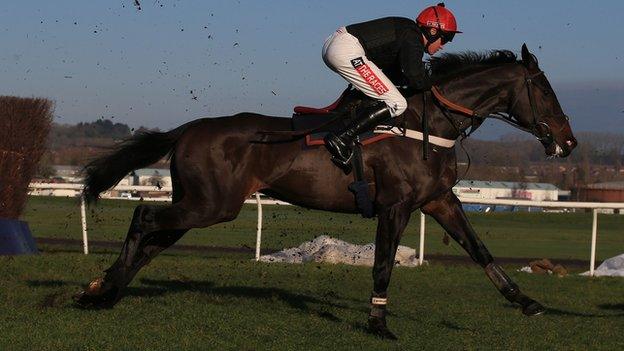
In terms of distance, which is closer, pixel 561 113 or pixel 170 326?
pixel 170 326

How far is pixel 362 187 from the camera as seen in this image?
7367 mm

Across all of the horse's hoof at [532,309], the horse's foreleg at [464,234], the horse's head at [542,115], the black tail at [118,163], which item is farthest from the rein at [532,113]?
the black tail at [118,163]

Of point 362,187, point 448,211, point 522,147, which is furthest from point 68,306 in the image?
point 522,147

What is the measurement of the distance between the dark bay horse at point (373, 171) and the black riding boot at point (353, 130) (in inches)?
5.4

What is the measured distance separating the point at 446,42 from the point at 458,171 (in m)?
0.95

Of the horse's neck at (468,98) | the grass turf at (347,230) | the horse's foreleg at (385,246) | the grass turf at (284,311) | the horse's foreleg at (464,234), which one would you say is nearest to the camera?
the grass turf at (284,311)

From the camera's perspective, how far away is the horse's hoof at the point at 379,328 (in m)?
6.89

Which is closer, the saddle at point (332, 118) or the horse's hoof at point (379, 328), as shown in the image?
the horse's hoof at point (379, 328)

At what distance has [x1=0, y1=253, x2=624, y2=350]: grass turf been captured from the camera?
648cm

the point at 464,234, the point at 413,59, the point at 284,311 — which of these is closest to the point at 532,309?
the point at 464,234

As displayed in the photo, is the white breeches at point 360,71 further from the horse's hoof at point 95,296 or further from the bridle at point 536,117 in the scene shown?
the horse's hoof at point 95,296

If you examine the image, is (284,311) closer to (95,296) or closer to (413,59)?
(95,296)

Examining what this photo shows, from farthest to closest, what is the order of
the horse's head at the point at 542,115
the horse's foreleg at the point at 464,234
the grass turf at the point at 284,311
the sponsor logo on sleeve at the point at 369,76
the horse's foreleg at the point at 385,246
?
the horse's foreleg at the point at 464,234 < the horse's head at the point at 542,115 < the sponsor logo on sleeve at the point at 369,76 < the horse's foreleg at the point at 385,246 < the grass turf at the point at 284,311

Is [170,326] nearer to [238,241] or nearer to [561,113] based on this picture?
[561,113]
